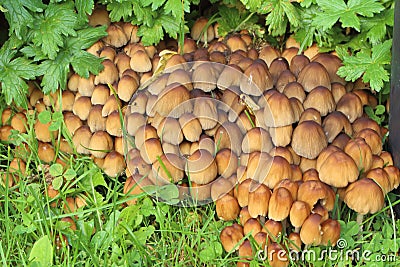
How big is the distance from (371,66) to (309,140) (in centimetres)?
53

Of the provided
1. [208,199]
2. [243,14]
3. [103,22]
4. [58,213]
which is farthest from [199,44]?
[58,213]

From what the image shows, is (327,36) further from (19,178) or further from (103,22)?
(19,178)

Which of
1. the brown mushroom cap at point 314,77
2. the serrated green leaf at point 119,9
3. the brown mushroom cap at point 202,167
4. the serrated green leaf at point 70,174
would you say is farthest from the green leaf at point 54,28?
the brown mushroom cap at point 314,77

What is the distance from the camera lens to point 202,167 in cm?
271

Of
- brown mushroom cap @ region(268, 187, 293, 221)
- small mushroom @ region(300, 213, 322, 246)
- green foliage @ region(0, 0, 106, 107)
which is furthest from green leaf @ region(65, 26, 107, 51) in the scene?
small mushroom @ region(300, 213, 322, 246)

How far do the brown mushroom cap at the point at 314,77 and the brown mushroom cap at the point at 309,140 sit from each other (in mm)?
253

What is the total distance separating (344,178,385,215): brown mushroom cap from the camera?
2.53 metres

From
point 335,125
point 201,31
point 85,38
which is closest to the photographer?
point 335,125

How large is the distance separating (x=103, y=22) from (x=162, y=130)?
85 centimetres

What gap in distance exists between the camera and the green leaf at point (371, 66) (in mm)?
2846

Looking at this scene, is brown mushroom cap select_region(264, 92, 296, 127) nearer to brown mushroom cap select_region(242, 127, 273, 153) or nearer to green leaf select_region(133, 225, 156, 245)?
brown mushroom cap select_region(242, 127, 273, 153)

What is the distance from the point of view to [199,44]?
344 centimetres

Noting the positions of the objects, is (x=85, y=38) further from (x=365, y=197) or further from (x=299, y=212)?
(x=365, y=197)

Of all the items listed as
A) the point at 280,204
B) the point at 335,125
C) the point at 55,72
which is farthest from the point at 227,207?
the point at 55,72
